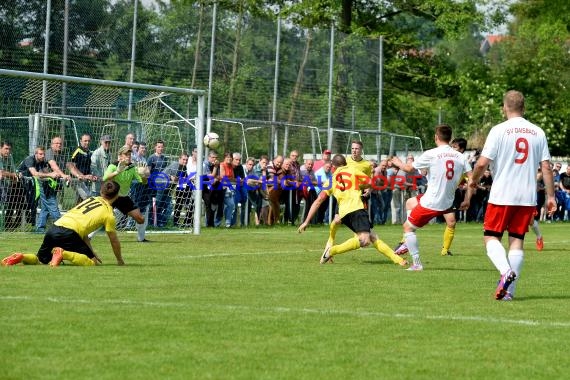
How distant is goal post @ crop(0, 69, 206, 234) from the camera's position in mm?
21891

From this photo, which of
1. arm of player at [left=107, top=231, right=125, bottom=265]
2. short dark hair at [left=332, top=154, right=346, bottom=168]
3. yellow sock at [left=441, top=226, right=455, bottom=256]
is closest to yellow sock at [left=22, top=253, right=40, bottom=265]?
arm of player at [left=107, top=231, right=125, bottom=265]

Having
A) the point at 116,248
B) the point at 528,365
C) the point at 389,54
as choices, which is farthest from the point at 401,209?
the point at 528,365

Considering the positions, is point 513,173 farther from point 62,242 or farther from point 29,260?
point 29,260

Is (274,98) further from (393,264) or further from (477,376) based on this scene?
(477,376)

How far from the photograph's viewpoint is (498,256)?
35.6 feet

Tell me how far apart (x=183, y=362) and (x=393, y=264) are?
348 inches

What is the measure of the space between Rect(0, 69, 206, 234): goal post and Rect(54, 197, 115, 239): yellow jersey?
7.05m

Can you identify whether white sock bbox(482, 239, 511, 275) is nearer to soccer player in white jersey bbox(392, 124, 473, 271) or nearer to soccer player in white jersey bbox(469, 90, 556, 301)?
soccer player in white jersey bbox(469, 90, 556, 301)

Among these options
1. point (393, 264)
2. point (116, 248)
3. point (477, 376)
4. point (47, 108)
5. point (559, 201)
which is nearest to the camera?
point (477, 376)

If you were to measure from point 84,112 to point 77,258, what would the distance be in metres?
10.0

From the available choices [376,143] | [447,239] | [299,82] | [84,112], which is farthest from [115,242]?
[376,143]

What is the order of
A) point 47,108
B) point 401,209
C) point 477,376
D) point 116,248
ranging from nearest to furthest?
point 477,376 → point 116,248 → point 47,108 → point 401,209

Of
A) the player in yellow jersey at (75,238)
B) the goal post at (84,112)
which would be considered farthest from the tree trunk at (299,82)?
the player in yellow jersey at (75,238)

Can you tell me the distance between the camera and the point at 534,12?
5450cm
